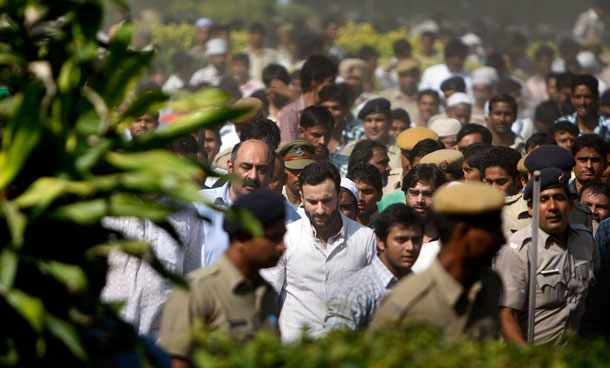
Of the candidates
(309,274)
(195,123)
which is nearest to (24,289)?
(195,123)

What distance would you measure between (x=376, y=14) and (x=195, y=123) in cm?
3555

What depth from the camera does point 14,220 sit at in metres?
3.16

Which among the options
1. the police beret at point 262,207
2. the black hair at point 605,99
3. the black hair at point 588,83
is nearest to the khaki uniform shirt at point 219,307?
the police beret at point 262,207

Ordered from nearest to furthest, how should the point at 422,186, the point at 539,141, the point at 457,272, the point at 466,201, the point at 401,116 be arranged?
the point at 466,201 < the point at 457,272 < the point at 422,186 < the point at 539,141 < the point at 401,116

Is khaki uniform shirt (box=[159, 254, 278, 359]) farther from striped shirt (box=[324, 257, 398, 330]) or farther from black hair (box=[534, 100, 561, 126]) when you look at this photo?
black hair (box=[534, 100, 561, 126])

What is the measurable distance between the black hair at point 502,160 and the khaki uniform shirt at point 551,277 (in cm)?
160

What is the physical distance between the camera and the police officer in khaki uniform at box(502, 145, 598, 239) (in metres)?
7.31

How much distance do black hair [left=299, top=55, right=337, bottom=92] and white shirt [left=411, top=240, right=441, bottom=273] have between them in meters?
5.76

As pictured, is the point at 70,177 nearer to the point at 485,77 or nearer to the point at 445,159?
the point at 445,159

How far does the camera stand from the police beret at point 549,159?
7289mm

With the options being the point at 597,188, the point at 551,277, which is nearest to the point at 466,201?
the point at 551,277

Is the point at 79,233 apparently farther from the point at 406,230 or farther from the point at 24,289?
the point at 406,230

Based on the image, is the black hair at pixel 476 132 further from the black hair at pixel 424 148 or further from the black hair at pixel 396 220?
the black hair at pixel 396 220

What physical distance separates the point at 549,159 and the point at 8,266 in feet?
16.4
